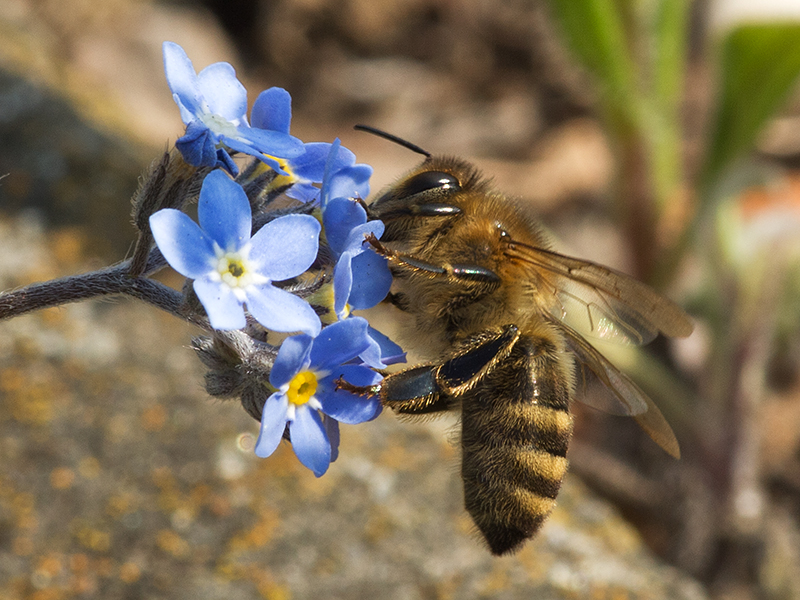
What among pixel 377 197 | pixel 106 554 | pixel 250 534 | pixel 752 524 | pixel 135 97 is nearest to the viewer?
pixel 377 197

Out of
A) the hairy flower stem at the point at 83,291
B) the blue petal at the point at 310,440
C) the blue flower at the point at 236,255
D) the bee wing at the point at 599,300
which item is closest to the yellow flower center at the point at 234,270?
the blue flower at the point at 236,255

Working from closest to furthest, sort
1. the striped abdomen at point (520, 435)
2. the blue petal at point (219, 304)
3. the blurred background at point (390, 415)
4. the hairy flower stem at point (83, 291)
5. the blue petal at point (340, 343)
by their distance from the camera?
the blue petal at point (219, 304), the blue petal at point (340, 343), the hairy flower stem at point (83, 291), the striped abdomen at point (520, 435), the blurred background at point (390, 415)

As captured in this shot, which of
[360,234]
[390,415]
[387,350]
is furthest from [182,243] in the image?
[390,415]

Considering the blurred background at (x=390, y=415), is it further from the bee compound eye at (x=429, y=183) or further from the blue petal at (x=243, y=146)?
the bee compound eye at (x=429, y=183)

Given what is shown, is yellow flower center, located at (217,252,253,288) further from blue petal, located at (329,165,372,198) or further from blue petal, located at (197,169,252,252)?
blue petal, located at (329,165,372,198)

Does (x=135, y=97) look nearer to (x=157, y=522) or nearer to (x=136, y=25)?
(x=136, y=25)

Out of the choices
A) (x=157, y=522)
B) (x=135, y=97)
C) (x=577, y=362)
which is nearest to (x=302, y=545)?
(x=157, y=522)
